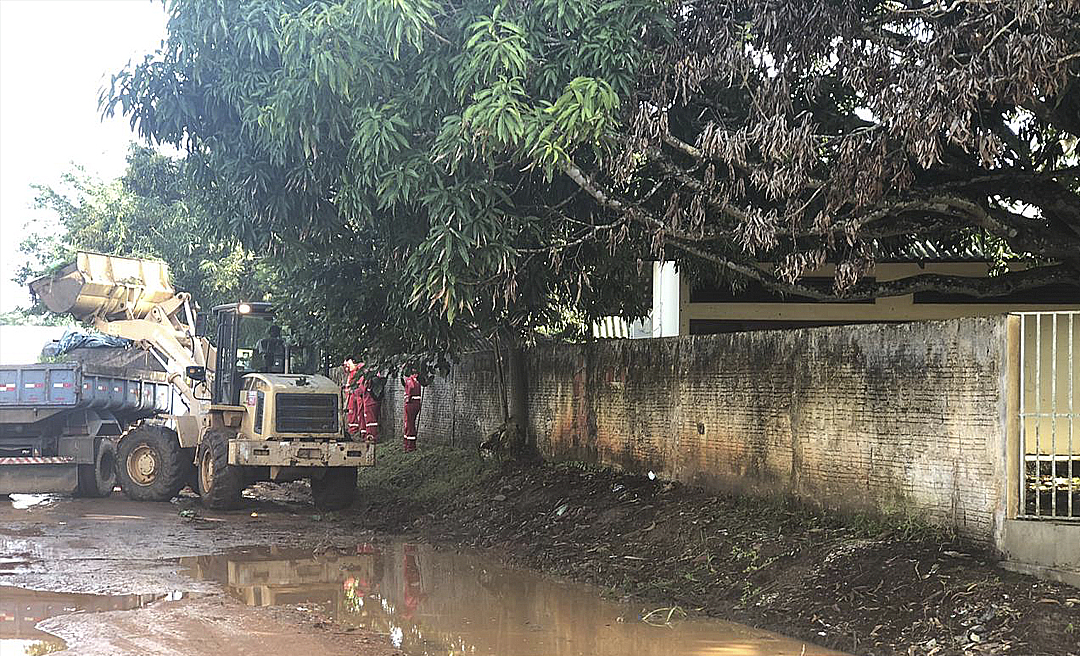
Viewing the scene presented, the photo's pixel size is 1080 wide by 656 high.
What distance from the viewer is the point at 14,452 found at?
1948cm

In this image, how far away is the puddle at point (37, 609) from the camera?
895cm

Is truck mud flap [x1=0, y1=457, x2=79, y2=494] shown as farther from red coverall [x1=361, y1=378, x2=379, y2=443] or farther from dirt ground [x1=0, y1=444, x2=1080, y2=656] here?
red coverall [x1=361, y1=378, x2=379, y2=443]

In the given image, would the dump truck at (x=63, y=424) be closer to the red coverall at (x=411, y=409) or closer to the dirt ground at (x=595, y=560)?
the dirt ground at (x=595, y=560)

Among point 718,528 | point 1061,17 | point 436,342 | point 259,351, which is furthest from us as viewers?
point 259,351

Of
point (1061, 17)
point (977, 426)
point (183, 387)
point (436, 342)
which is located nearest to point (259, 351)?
point (183, 387)

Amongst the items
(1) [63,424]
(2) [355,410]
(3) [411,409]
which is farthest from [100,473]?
(2) [355,410]

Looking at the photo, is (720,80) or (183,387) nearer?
(720,80)

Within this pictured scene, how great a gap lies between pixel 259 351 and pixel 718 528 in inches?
350

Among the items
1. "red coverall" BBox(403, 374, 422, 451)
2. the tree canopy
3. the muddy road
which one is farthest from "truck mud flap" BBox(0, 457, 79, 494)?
the tree canopy

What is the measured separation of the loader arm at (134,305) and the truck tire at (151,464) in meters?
0.81

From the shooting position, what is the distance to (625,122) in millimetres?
10875

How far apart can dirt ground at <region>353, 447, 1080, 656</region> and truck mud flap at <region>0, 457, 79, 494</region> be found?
16.3 ft

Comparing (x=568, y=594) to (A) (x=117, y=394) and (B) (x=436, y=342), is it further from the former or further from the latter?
(A) (x=117, y=394)

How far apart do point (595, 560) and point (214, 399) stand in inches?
319
